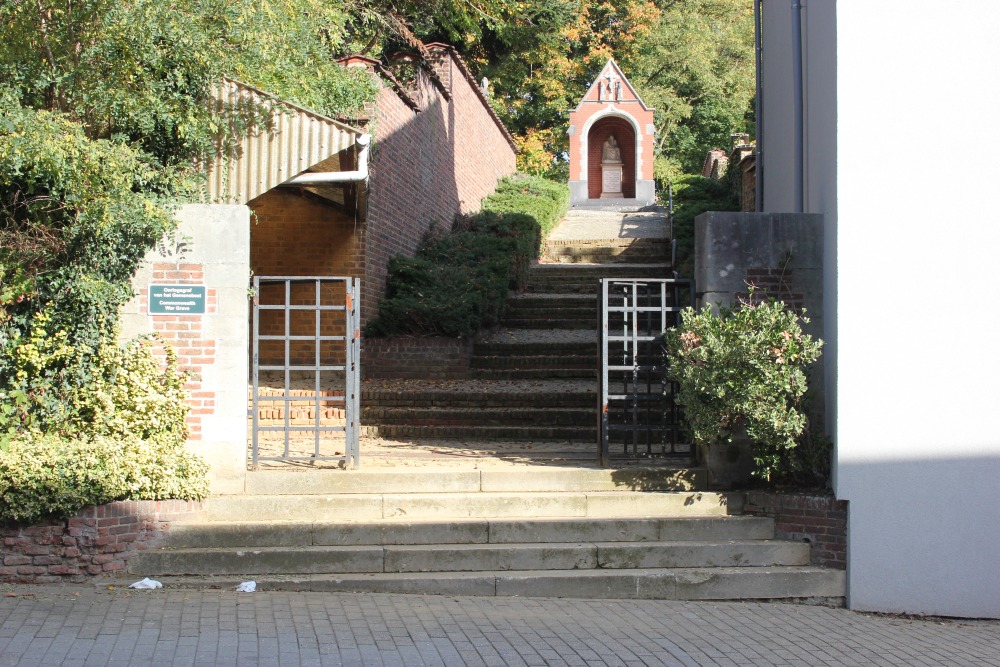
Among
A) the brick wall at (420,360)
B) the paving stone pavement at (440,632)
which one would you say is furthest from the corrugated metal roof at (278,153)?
the brick wall at (420,360)

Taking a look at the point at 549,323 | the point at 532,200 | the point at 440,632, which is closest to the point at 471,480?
the point at 440,632

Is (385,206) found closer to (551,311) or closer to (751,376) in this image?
(551,311)

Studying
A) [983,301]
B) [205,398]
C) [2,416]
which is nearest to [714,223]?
[983,301]

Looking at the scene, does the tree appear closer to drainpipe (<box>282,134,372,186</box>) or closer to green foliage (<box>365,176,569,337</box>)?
green foliage (<box>365,176,569,337</box>)

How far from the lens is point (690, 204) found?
21.9 metres

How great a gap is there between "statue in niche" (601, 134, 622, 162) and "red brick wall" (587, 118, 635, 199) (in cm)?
10

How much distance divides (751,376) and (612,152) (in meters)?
28.4

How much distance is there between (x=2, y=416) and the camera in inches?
278

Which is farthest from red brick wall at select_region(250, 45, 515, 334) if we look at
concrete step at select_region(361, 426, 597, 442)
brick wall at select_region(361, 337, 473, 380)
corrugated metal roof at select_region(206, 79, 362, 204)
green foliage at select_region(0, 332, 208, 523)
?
green foliage at select_region(0, 332, 208, 523)

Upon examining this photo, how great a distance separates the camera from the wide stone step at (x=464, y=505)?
7371mm

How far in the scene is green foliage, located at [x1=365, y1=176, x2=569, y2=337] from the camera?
13.2 m

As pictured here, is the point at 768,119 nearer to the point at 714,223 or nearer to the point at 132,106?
the point at 714,223

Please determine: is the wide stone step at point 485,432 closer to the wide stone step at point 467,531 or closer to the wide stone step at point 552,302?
the wide stone step at point 467,531

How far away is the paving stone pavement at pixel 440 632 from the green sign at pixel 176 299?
6.89ft
